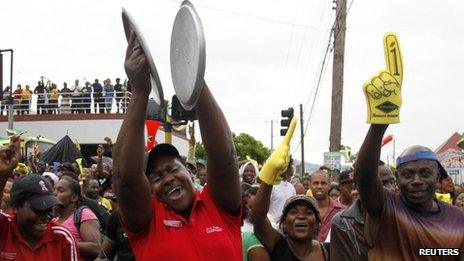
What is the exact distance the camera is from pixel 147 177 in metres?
3.59

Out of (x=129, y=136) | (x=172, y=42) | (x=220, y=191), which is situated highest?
(x=172, y=42)

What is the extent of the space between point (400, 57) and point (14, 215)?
8.43 ft

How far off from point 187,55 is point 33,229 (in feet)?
6.87

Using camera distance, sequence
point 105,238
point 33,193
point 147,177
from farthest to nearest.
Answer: point 105,238 < point 33,193 < point 147,177

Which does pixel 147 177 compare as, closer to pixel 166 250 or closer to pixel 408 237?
pixel 166 250

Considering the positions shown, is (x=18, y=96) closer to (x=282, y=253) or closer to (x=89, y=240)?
(x=89, y=240)

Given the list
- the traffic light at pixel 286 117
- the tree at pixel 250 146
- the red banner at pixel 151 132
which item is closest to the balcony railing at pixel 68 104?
the traffic light at pixel 286 117

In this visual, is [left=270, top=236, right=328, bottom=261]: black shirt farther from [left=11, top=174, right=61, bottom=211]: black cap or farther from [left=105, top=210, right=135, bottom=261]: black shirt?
[left=11, top=174, right=61, bottom=211]: black cap

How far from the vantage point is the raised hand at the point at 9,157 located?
169 inches

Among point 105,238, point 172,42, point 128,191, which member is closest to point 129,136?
point 128,191

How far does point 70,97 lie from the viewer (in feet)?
100

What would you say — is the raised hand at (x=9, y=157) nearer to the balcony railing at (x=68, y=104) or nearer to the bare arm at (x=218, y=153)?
the bare arm at (x=218, y=153)

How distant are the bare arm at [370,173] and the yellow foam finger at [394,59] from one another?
0.29m

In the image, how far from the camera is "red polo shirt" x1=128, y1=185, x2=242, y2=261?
3.33 metres
